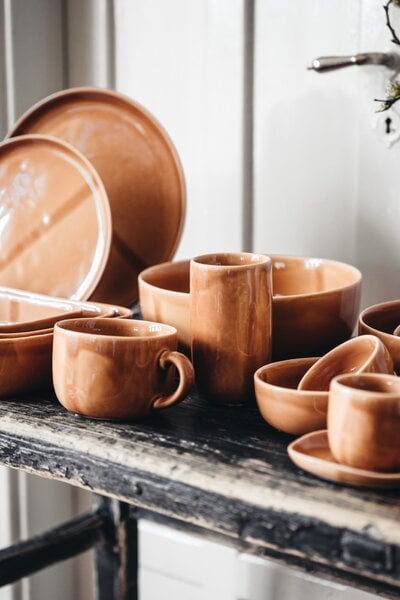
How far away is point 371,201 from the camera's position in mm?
1151

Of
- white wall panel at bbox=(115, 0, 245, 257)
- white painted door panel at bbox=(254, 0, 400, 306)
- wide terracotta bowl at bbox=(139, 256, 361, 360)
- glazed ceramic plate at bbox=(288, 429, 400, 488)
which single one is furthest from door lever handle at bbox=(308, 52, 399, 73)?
glazed ceramic plate at bbox=(288, 429, 400, 488)

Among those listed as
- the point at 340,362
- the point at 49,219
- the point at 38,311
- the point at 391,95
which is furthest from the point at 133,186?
the point at 340,362

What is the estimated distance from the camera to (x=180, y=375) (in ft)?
2.52

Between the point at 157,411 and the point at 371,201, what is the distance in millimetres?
515

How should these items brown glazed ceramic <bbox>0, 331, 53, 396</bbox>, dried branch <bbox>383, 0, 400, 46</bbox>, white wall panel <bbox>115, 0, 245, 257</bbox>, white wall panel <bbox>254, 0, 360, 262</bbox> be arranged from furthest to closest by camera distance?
white wall panel <bbox>115, 0, 245, 257</bbox> → white wall panel <bbox>254, 0, 360, 262</bbox> → dried branch <bbox>383, 0, 400, 46</bbox> → brown glazed ceramic <bbox>0, 331, 53, 396</bbox>

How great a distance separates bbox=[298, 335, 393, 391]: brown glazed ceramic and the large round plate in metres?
0.38

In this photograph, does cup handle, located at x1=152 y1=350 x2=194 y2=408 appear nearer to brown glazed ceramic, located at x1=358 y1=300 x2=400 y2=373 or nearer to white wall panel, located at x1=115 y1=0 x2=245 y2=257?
brown glazed ceramic, located at x1=358 y1=300 x2=400 y2=373

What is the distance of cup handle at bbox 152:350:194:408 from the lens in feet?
2.51

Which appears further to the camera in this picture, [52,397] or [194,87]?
[194,87]

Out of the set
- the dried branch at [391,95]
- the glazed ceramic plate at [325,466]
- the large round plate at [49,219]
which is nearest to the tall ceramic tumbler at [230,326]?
the glazed ceramic plate at [325,466]

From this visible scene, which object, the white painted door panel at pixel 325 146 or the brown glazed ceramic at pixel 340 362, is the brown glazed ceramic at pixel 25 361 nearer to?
the brown glazed ceramic at pixel 340 362

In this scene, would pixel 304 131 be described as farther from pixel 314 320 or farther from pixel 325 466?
pixel 325 466

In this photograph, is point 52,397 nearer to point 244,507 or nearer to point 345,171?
point 244,507

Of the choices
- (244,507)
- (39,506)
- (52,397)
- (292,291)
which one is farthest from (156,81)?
(244,507)
